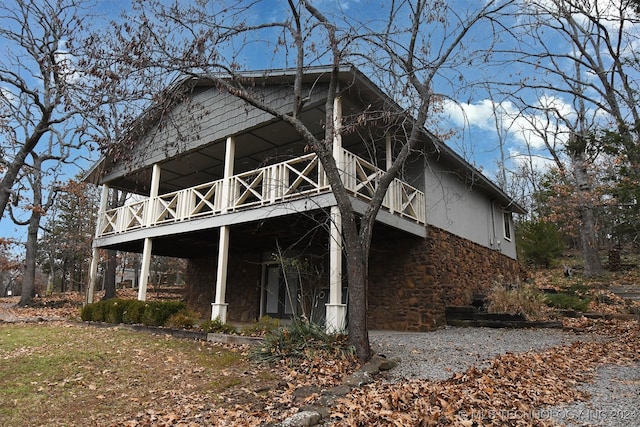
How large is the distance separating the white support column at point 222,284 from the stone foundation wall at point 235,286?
3.49 metres

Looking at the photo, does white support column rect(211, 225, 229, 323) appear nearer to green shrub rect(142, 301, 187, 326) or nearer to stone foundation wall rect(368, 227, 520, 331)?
green shrub rect(142, 301, 187, 326)

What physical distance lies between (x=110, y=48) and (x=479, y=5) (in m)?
5.80

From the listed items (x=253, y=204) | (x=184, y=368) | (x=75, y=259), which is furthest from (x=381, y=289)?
(x=75, y=259)

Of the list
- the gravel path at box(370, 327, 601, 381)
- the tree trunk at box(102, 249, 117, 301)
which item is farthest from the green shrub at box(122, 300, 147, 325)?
the tree trunk at box(102, 249, 117, 301)

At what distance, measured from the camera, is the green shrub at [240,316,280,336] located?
295 inches

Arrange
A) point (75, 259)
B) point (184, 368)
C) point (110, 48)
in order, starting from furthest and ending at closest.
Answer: point (75, 259) < point (110, 48) < point (184, 368)

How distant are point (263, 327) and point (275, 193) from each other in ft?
9.40

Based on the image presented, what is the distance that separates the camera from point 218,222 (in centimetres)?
1003

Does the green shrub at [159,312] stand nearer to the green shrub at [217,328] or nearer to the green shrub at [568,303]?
the green shrub at [217,328]

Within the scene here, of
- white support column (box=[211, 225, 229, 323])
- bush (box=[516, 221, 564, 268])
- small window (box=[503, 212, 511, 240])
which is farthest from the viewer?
bush (box=[516, 221, 564, 268])

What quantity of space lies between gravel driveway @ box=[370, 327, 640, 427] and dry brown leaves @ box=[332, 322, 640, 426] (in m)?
0.22

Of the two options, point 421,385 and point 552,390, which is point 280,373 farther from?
point 552,390

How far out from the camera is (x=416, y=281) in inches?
398

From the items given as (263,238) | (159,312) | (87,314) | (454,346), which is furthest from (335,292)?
(87,314)
